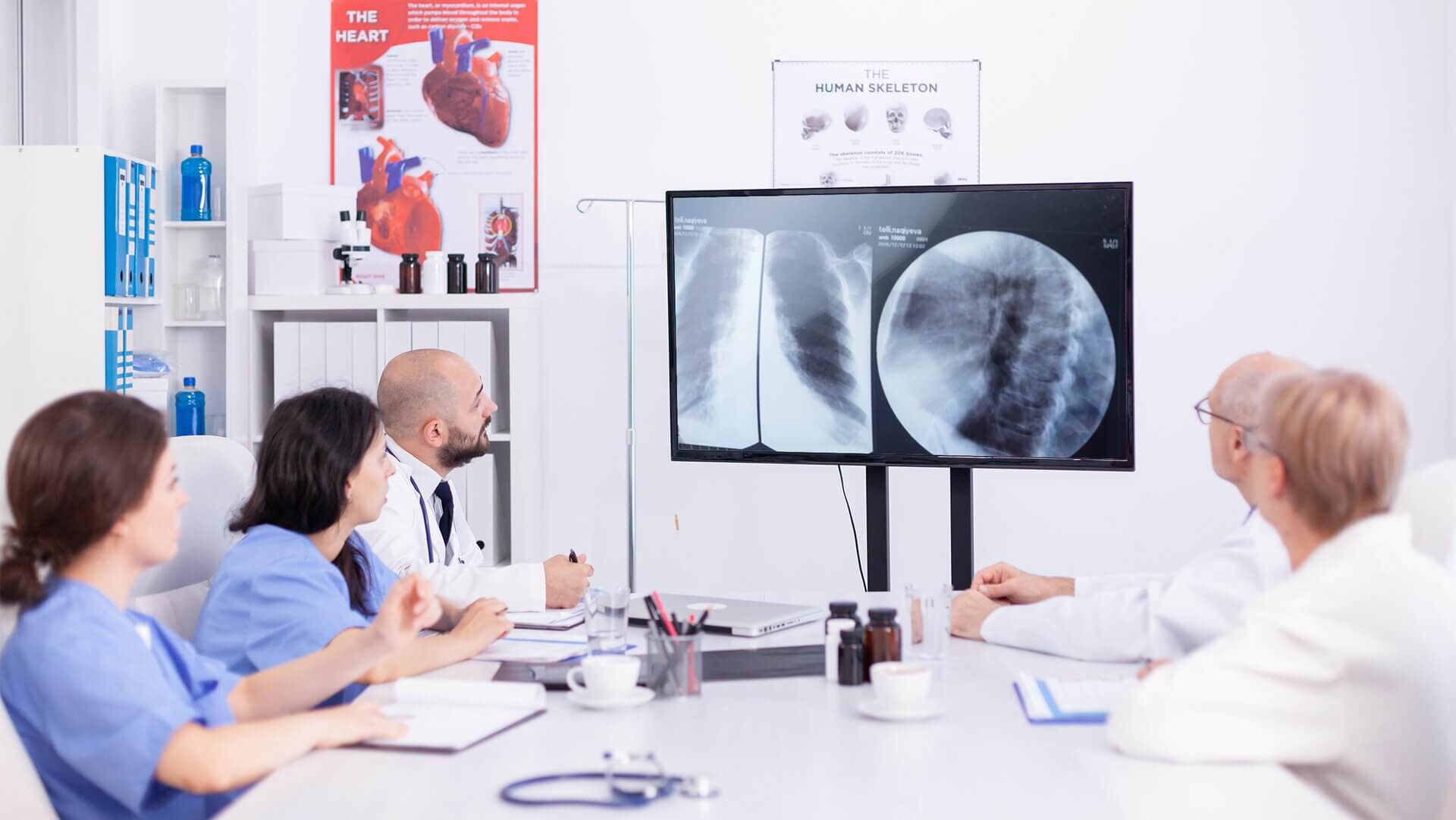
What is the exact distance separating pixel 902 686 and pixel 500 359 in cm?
257

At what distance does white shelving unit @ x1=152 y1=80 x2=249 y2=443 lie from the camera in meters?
3.80

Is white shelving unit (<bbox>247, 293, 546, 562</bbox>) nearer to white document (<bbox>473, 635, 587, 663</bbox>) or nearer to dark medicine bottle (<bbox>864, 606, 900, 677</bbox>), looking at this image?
white document (<bbox>473, 635, 587, 663</bbox>)

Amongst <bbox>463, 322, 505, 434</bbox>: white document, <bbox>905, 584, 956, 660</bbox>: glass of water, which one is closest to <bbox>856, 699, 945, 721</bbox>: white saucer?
<bbox>905, 584, 956, 660</bbox>: glass of water

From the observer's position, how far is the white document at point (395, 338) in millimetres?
3736

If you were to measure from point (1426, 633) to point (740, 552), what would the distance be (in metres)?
2.80

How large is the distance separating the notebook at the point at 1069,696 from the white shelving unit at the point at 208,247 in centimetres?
274

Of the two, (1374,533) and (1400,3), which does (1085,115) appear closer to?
(1400,3)

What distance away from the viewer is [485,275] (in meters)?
3.84

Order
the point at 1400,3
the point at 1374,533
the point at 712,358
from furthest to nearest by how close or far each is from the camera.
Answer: the point at 1400,3, the point at 712,358, the point at 1374,533

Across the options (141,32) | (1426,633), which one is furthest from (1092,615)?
(141,32)

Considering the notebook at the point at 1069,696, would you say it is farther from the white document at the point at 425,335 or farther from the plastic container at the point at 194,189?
the plastic container at the point at 194,189

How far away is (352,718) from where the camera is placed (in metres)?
1.54

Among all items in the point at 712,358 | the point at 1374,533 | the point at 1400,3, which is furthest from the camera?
the point at 1400,3

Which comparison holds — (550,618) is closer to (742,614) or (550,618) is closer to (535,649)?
(535,649)
